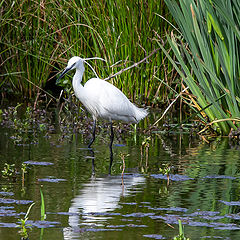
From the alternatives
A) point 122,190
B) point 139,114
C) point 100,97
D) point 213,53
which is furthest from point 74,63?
point 122,190

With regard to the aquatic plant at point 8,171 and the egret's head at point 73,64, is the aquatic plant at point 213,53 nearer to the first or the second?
the egret's head at point 73,64

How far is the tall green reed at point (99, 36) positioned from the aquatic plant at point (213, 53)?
4.33ft

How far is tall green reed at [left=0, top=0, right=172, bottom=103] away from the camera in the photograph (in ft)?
30.8

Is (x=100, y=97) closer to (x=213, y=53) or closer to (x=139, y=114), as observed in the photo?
(x=139, y=114)

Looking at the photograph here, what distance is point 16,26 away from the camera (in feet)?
36.3

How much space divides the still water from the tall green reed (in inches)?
86.8

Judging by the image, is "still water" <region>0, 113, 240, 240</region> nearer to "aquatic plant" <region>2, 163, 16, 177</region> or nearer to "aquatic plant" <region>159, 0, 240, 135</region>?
"aquatic plant" <region>2, 163, 16, 177</region>

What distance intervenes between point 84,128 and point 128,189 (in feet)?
11.2

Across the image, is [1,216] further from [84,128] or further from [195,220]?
[84,128]

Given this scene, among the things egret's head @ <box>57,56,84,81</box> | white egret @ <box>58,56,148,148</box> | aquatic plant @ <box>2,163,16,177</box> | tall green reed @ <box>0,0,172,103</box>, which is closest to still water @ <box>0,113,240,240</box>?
aquatic plant @ <box>2,163,16,177</box>

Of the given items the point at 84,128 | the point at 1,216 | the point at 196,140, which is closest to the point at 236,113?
the point at 196,140

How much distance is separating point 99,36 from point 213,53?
242 centimetres

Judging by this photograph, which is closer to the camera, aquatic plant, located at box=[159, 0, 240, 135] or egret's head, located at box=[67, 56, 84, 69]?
aquatic plant, located at box=[159, 0, 240, 135]

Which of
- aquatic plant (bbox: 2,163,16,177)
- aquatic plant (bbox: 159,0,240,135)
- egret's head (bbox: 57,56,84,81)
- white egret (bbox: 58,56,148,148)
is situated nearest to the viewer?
aquatic plant (bbox: 2,163,16,177)
